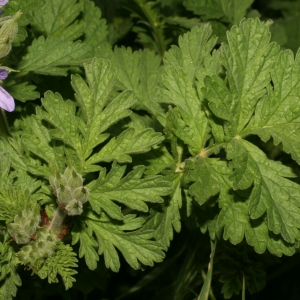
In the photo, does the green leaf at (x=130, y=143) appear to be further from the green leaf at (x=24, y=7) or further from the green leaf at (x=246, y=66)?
the green leaf at (x=24, y=7)

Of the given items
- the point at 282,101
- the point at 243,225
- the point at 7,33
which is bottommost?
the point at 243,225

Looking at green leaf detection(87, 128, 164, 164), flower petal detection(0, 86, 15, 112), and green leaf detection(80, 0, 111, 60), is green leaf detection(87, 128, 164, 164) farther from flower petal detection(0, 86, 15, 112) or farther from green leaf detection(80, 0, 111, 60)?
green leaf detection(80, 0, 111, 60)

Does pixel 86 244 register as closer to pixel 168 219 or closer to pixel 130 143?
pixel 168 219

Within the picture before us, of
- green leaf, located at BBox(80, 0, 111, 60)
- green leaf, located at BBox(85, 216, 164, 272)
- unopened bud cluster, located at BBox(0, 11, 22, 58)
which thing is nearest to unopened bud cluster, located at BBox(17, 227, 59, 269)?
green leaf, located at BBox(85, 216, 164, 272)

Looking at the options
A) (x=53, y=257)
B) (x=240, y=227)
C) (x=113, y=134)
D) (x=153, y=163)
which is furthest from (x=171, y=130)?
(x=53, y=257)

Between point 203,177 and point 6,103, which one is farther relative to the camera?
point 203,177

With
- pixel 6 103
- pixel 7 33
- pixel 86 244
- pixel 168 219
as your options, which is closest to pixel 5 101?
pixel 6 103

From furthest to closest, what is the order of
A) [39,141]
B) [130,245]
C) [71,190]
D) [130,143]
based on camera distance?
[39,141]
[130,245]
[130,143]
[71,190]
